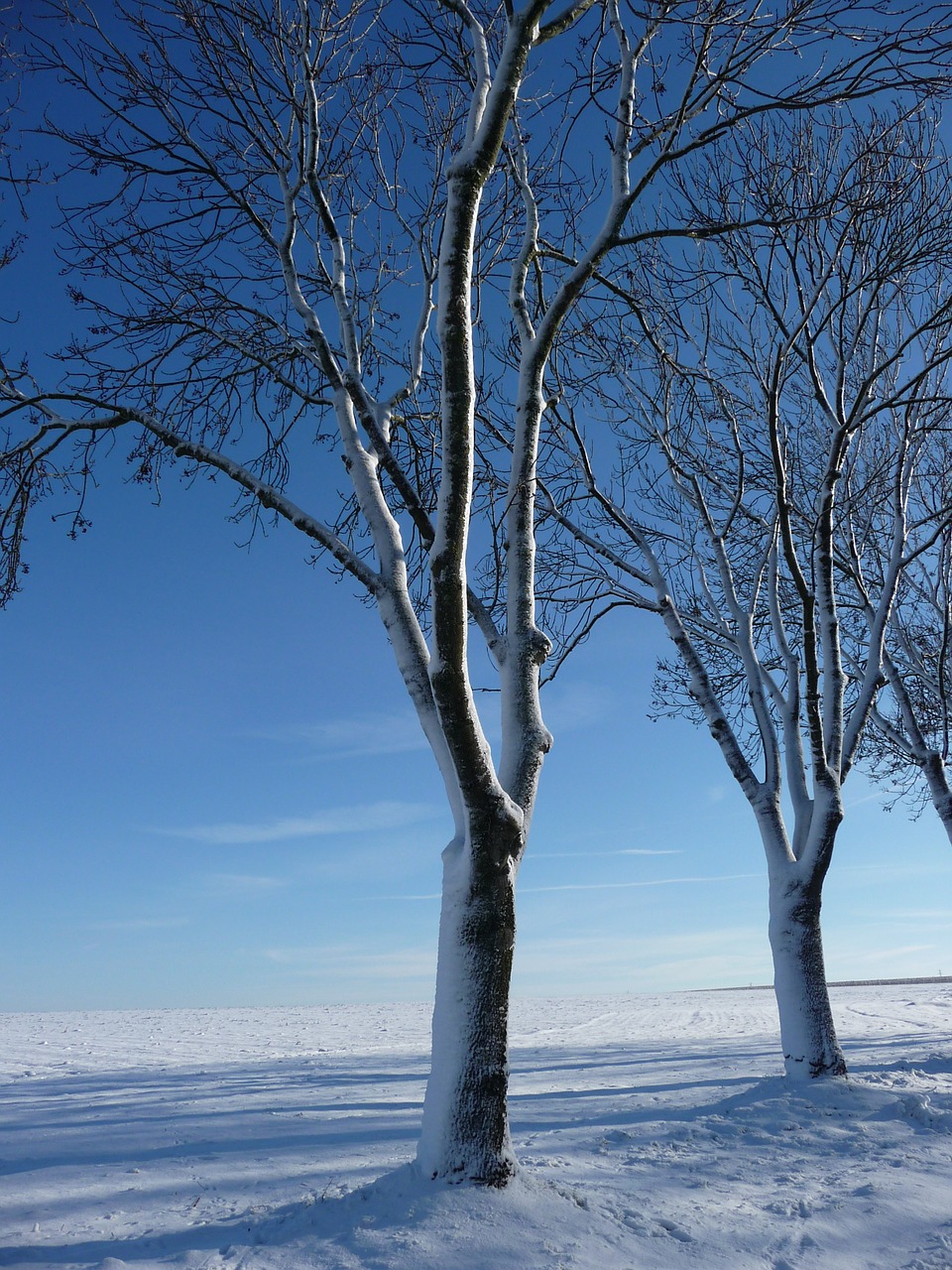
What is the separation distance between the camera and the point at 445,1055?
163 inches

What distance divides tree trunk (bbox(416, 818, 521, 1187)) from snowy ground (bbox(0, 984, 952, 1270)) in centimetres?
17

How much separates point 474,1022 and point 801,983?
4172 millimetres

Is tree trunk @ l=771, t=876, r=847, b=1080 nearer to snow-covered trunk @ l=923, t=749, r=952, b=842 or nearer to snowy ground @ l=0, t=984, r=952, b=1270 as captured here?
snowy ground @ l=0, t=984, r=952, b=1270

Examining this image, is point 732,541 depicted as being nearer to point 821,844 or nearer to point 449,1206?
point 821,844

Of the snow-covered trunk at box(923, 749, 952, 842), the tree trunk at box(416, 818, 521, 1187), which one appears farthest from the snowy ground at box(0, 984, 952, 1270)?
the snow-covered trunk at box(923, 749, 952, 842)

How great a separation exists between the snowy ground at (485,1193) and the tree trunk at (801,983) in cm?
27

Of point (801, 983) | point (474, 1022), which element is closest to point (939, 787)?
point (801, 983)

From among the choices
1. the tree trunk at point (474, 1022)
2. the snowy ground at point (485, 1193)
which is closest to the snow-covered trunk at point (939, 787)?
the snowy ground at point (485, 1193)

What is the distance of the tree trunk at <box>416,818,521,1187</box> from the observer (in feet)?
13.0

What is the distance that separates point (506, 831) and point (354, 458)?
2623mm

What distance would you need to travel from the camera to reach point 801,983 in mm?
7102

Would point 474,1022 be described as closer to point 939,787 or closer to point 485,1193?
point 485,1193

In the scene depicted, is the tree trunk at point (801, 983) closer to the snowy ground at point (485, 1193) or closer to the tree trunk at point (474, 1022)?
the snowy ground at point (485, 1193)

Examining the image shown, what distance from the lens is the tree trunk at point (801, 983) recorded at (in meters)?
6.89
